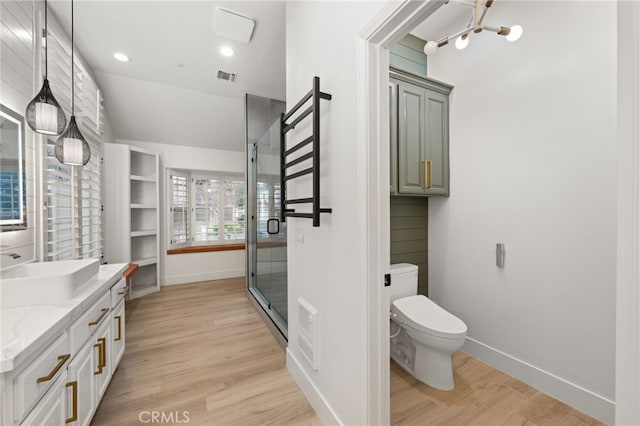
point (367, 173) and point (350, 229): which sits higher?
point (367, 173)

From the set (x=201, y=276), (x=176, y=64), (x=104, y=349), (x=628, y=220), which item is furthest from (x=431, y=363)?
(x=201, y=276)

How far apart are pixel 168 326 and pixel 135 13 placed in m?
2.87

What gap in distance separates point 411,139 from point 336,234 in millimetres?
1202

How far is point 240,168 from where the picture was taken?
451 cm

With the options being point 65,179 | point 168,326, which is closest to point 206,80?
point 65,179

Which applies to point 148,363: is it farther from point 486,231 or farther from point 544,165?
point 544,165

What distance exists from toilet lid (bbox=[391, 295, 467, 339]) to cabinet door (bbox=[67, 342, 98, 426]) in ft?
6.08

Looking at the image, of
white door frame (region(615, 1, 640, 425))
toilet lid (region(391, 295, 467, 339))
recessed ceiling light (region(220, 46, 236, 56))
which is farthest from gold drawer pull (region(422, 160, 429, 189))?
recessed ceiling light (region(220, 46, 236, 56))

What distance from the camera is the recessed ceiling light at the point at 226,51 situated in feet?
7.91

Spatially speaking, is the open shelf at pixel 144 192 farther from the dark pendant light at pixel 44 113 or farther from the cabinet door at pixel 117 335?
the dark pendant light at pixel 44 113

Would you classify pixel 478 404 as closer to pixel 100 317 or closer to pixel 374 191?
pixel 374 191

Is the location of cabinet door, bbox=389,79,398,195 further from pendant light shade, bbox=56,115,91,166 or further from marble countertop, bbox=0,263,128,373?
pendant light shade, bbox=56,115,91,166

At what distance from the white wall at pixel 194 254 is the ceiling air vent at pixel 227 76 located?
5.18 ft

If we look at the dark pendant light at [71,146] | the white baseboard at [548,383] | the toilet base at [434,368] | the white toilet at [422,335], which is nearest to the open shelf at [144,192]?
the dark pendant light at [71,146]
